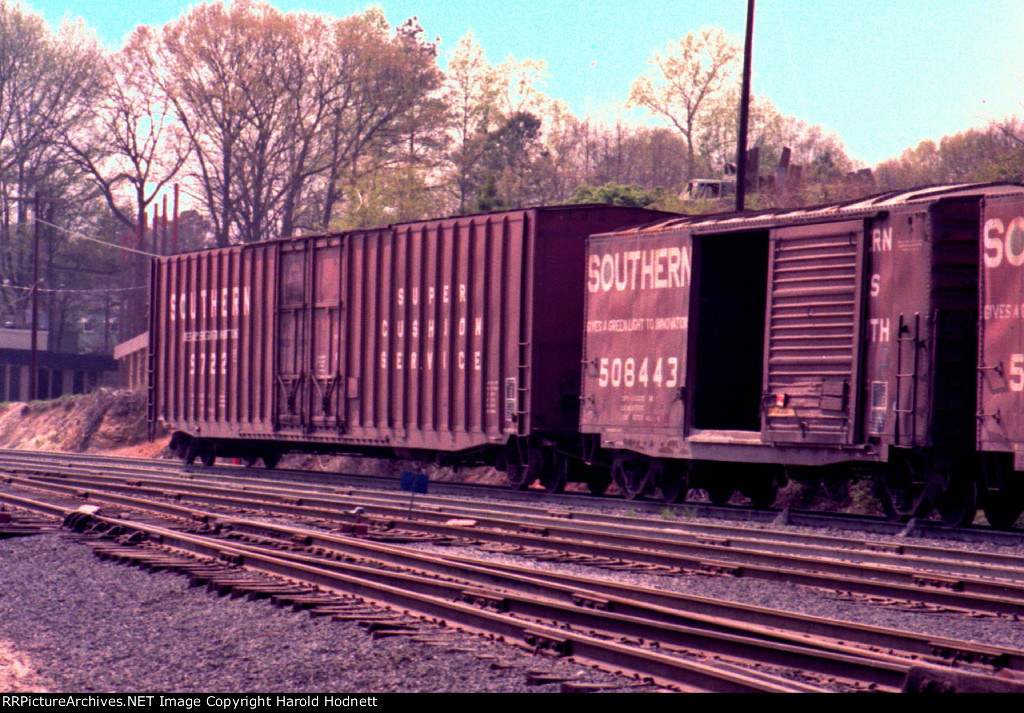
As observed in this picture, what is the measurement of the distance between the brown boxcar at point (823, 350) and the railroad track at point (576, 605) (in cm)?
223

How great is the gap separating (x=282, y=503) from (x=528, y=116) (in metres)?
52.5

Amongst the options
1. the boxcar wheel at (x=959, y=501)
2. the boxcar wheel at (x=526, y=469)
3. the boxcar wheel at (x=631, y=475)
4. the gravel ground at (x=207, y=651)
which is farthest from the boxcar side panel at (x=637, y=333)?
the gravel ground at (x=207, y=651)

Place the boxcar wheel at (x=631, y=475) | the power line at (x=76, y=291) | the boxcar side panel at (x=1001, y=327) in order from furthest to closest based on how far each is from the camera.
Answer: the power line at (x=76, y=291), the boxcar wheel at (x=631, y=475), the boxcar side panel at (x=1001, y=327)

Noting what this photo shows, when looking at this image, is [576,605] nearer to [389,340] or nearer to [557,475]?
[557,475]

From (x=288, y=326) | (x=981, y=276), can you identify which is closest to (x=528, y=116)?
(x=288, y=326)

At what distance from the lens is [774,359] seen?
46.9 feet

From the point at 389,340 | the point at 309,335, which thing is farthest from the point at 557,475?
the point at 309,335

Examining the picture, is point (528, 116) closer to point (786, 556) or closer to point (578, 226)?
point (578, 226)

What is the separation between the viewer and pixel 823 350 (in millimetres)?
13766

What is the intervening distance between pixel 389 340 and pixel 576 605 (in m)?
12.2

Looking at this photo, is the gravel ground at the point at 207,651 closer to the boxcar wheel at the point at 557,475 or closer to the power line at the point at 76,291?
the boxcar wheel at the point at 557,475

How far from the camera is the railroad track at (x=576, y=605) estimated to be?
20.8ft

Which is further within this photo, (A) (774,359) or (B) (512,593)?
(A) (774,359)

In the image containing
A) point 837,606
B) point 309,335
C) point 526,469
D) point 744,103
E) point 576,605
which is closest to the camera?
point 576,605
